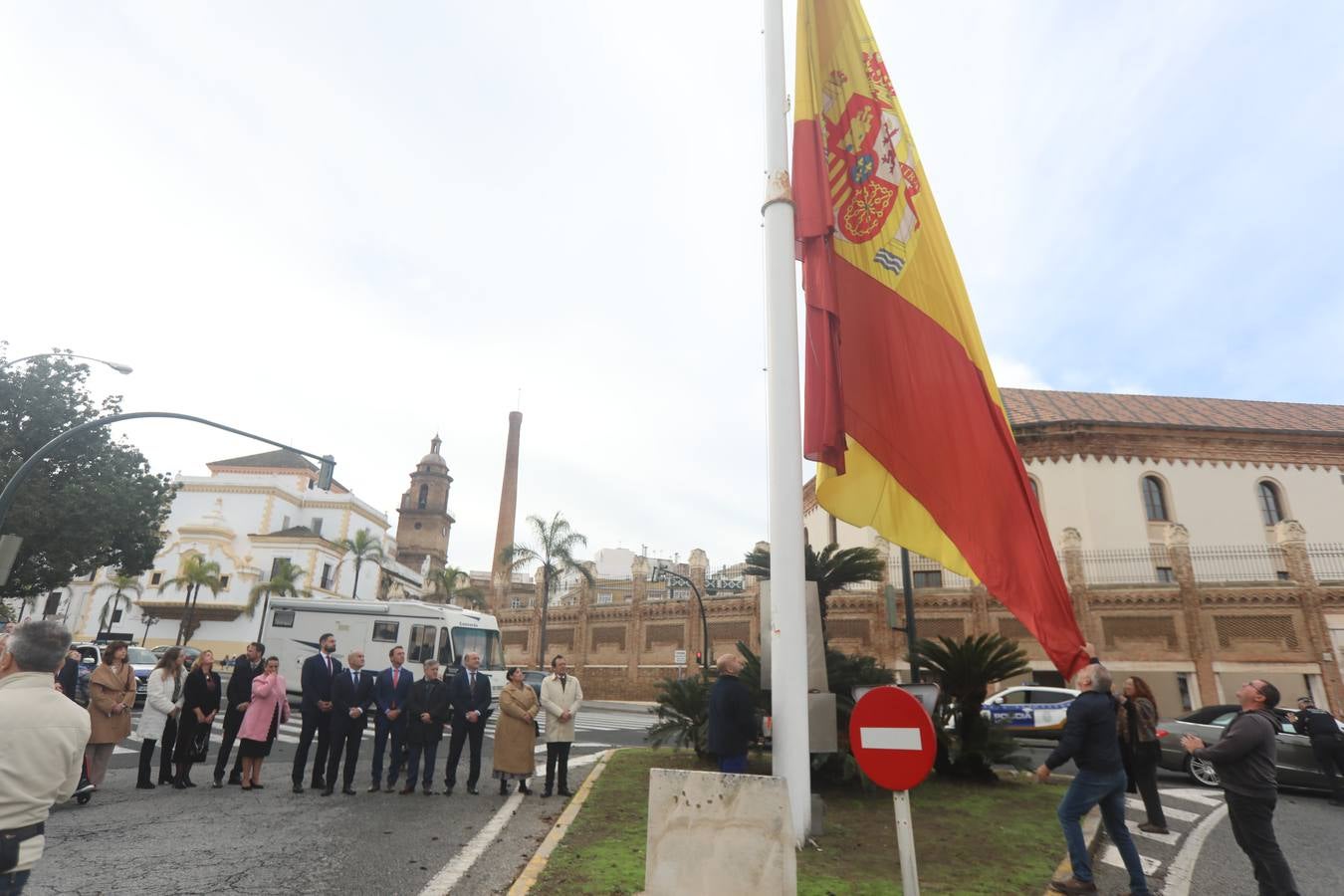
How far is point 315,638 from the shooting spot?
2047 centimetres

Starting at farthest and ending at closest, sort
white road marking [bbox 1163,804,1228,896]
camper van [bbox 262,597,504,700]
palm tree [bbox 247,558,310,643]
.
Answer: palm tree [bbox 247,558,310,643] < camper van [bbox 262,597,504,700] < white road marking [bbox 1163,804,1228,896]

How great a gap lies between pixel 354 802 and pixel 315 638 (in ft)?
44.9

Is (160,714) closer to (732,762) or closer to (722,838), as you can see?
(732,762)

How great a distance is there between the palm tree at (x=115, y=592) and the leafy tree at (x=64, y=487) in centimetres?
2898

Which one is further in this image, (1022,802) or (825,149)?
(1022,802)

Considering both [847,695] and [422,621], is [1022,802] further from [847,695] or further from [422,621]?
[422,621]

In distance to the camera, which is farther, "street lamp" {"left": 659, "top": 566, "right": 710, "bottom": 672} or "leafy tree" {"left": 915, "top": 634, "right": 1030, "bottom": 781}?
"street lamp" {"left": 659, "top": 566, "right": 710, "bottom": 672}

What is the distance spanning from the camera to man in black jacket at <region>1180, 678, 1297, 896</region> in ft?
17.1

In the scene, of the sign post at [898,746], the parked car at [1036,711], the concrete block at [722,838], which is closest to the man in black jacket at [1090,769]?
the sign post at [898,746]

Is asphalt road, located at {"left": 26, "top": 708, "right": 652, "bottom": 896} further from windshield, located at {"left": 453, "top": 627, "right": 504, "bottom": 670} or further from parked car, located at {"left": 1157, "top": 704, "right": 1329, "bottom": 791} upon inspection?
windshield, located at {"left": 453, "top": 627, "right": 504, "bottom": 670}

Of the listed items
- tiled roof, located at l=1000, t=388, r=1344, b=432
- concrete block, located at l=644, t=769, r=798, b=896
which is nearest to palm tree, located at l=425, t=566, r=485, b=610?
tiled roof, located at l=1000, t=388, r=1344, b=432

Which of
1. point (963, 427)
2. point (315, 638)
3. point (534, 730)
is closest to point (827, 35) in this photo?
point (963, 427)

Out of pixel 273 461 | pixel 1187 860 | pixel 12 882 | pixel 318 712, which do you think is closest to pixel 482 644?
pixel 318 712

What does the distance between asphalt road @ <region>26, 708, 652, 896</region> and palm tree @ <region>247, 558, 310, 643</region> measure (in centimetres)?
4567
